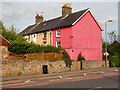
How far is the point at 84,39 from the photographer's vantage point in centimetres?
3700

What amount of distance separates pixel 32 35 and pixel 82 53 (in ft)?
46.9

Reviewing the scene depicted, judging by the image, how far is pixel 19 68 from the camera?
24203mm

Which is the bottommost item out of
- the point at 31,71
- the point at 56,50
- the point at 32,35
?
the point at 31,71

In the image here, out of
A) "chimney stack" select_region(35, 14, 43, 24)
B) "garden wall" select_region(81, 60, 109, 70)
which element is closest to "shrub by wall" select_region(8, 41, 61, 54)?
"garden wall" select_region(81, 60, 109, 70)

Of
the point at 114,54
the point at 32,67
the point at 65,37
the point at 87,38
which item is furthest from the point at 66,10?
the point at 32,67

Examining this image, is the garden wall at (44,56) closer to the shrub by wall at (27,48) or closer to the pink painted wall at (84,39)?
the shrub by wall at (27,48)

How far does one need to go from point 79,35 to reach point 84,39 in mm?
1190

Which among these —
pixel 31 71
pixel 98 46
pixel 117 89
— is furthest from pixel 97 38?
pixel 117 89

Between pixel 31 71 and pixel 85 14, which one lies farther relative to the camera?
pixel 85 14

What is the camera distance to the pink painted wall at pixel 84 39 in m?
35.7

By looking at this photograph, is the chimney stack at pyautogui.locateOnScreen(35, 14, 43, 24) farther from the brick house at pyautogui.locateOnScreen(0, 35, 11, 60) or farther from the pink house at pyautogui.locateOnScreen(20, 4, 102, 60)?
the brick house at pyautogui.locateOnScreen(0, 35, 11, 60)

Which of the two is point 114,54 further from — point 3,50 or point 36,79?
point 36,79

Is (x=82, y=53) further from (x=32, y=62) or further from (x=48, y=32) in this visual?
(x=32, y=62)

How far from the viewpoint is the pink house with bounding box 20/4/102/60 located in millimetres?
35688
